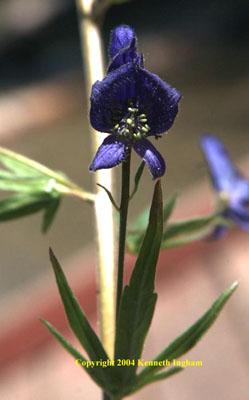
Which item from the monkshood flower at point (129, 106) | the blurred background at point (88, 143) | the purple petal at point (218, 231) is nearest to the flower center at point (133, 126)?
the monkshood flower at point (129, 106)

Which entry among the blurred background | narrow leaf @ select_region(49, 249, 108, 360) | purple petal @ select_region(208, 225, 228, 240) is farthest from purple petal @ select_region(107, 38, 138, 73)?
the blurred background

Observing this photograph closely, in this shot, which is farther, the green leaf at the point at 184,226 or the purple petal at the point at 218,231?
the purple petal at the point at 218,231

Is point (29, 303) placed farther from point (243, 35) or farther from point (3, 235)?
point (243, 35)

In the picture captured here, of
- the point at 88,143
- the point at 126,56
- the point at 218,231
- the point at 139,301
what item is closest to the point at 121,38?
the point at 126,56

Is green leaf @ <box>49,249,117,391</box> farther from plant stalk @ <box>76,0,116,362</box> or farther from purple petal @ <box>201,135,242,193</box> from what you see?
purple petal @ <box>201,135,242,193</box>

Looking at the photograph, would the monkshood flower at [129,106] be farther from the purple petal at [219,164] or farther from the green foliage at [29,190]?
the purple petal at [219,164]
